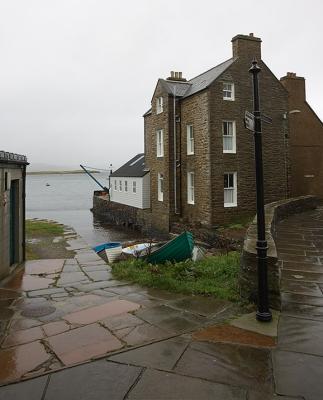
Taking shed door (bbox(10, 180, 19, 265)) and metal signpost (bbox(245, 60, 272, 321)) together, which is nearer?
metal signpost (bbox(245, 60, 272, 321))

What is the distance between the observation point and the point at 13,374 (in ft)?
12.9

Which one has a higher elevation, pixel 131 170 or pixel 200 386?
pixel 131 170

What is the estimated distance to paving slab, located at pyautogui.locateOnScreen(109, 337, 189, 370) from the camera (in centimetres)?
405

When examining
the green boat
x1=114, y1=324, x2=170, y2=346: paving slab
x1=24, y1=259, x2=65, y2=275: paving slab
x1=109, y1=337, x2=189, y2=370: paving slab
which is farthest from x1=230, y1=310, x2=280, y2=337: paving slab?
x1=24, y1=259, x2=65, y2=275: paving slab

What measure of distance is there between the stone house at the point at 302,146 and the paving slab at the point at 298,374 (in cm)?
2646

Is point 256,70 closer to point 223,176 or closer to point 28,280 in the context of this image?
point 28,280

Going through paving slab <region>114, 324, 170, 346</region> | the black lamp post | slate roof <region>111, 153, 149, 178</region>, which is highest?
slate roof <region>111, 153, 149, 178</region>

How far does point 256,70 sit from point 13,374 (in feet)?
16.9

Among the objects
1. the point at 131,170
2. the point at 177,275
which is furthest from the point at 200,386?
the point at 131,170

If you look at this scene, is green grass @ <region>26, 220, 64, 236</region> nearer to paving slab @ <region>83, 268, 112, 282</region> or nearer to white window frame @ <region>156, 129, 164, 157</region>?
white window frame @ <region>156, 129, 164, 157</region>

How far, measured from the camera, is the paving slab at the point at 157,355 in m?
4.05

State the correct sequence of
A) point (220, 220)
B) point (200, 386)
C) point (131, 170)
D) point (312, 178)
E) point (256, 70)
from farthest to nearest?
point (131, 170), point (312, 178), point (220, 220), point (256, 70), point (200, 386)

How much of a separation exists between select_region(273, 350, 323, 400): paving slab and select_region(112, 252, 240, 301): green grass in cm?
203

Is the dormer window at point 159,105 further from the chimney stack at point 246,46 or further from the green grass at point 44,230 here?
the green grass at point 44,230
